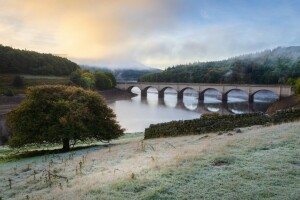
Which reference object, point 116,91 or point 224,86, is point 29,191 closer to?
point 224,86

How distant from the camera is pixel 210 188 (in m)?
10.3

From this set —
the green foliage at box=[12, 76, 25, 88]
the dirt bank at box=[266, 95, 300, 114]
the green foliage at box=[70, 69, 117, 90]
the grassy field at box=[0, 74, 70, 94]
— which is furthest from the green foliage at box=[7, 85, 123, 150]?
the green foliage at box=[70, 69, 117, 90]

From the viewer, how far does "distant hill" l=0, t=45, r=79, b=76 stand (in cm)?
12688

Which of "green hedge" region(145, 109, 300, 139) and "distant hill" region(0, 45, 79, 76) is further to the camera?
"distant hill" region(0, 45, 79, 76)

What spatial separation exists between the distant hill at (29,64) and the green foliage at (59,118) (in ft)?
341

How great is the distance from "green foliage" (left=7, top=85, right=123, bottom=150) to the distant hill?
10399 cm

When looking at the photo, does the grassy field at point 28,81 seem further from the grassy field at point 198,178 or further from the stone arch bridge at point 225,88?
the grassy field at point 198,178

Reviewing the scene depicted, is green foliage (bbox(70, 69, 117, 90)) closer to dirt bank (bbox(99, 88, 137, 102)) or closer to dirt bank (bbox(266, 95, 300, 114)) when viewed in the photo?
dirt bank (bbox(99, 88, 137, 102))

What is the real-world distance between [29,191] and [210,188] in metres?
7.64

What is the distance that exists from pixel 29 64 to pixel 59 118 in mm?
114107

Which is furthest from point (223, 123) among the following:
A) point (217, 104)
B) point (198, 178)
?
point (217, 104)

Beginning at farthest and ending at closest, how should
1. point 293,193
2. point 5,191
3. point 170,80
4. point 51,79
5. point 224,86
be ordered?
1. point 170,80
2. point 51,79
3. point 224,86
4. point 5,191
5. point 293,193

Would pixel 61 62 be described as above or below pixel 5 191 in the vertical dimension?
above

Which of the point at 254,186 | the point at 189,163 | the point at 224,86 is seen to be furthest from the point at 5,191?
the point at 224,86
